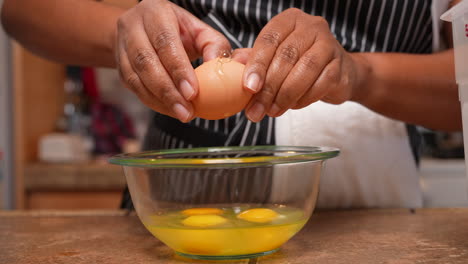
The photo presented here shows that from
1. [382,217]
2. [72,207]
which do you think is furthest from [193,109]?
[72,207]

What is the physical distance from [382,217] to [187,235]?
43 cm

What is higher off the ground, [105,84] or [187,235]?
[105,84]

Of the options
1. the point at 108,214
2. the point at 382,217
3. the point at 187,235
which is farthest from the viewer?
the point at 108,214

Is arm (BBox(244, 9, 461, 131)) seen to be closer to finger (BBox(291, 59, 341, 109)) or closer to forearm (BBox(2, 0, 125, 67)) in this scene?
finger (BBox(291, 59, 341, 109))

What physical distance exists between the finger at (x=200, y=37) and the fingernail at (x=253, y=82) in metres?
0.13

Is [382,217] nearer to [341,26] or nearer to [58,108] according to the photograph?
[341,26]

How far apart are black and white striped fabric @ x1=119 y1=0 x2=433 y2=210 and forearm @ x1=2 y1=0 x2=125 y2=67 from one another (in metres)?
0.17

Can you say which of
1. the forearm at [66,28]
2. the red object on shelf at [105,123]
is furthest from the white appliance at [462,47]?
the red object on shelf at [105,123]

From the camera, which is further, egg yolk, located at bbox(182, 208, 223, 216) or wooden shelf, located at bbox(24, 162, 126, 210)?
wooden shelf, located at bbox(24, 162, 126, 210)

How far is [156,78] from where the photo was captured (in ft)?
1.96

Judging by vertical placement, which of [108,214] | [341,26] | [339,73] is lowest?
[108,214]

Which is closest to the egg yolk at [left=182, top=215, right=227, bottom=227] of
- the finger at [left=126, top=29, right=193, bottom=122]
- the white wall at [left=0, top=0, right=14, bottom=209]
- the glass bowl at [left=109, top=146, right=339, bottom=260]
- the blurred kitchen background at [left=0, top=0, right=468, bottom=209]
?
the glass bowl at [left=109, top=146, right=339, bottom=260]

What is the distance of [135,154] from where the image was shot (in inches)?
27.0

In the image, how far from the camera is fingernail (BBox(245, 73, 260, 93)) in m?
0.58
